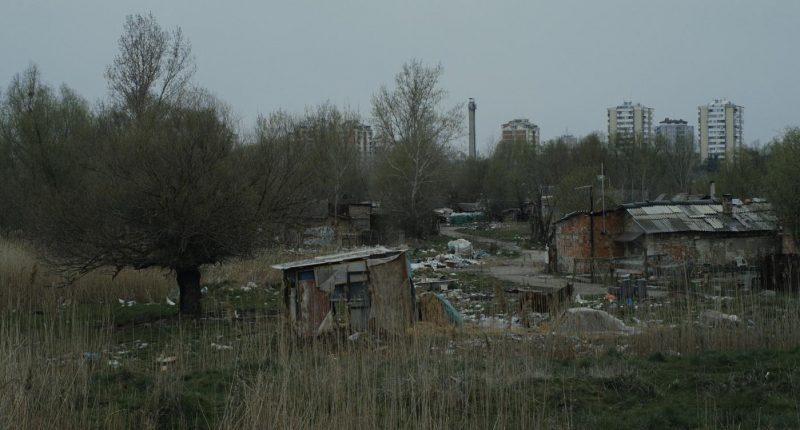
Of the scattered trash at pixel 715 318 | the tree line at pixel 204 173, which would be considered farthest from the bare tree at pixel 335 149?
the scattered trash at pixel 715 318

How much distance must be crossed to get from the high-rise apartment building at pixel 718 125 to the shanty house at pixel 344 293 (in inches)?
4528

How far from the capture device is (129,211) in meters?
13.8

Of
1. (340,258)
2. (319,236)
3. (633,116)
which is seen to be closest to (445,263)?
(319,236)

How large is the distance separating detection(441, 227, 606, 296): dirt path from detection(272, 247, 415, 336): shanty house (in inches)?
314

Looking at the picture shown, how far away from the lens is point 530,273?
82.1ft

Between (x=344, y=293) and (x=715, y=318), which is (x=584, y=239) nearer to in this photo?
(x=715, y=318)

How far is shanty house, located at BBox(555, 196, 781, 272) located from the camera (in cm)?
2339

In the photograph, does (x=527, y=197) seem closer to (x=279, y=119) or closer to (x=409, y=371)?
(x=279, y=119)

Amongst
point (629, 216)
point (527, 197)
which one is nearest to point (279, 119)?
point (527, 197)

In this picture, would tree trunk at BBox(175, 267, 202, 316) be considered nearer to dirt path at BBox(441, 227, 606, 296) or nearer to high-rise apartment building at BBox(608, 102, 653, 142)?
dirt path at BBox(441, 227, 606, 296)

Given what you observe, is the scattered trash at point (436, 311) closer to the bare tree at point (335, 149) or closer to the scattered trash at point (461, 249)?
the scattered trash at point (461, 249)

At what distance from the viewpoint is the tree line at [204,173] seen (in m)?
13.8

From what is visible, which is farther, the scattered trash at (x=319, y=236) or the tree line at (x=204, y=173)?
the scattered trash at (x=319, y=236)

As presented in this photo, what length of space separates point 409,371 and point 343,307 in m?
4.41
